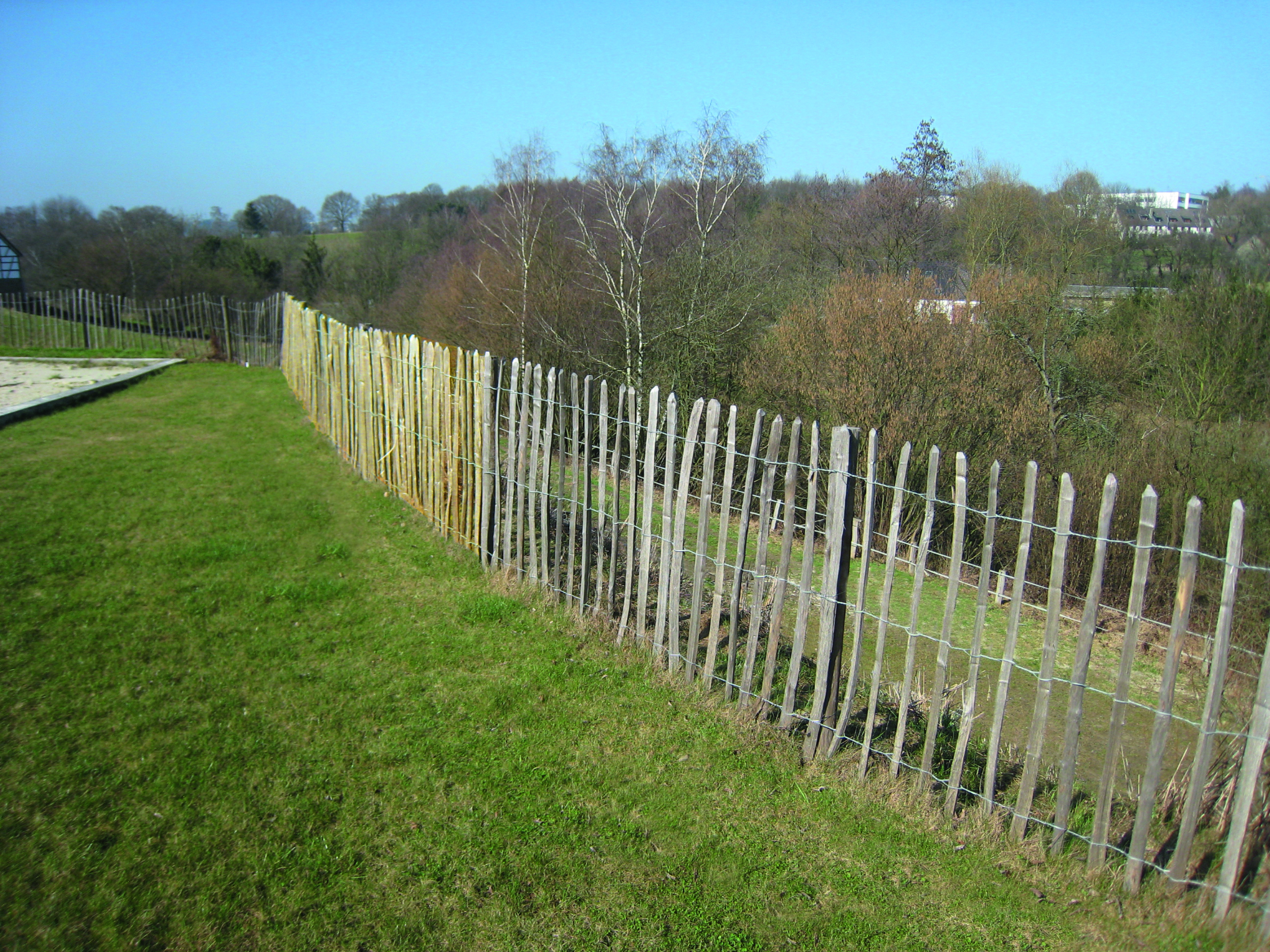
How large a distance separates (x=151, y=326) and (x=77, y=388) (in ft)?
29.2

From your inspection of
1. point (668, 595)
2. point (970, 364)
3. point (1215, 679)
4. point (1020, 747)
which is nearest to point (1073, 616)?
point (970, 364)

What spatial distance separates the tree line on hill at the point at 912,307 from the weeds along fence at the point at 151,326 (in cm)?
421

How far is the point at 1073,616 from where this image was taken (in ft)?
28.8

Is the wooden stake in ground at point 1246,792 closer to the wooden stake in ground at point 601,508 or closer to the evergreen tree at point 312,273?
the wooden stake in ground at point 601,508

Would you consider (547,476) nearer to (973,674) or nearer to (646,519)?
(646,519)

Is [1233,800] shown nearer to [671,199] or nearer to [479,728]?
[479,728]

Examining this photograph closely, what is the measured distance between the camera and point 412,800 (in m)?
3.64

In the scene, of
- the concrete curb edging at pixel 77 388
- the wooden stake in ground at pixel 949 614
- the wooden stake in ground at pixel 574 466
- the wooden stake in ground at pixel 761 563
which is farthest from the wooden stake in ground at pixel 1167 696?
the concrete curb edging at pixel 77 388

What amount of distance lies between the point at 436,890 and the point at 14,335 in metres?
23.9

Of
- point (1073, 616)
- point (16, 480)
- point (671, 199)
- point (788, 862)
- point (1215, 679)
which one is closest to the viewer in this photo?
point (1215, 679)

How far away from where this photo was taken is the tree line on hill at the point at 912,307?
428 inches

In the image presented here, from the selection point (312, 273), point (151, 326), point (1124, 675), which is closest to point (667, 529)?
point (1124, 675)

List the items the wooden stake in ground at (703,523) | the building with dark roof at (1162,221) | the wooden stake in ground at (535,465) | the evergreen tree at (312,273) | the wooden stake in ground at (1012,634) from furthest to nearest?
the evergreen tree at (312,273) → the building with dark roof at (1162,221) → the wooden stake in ground at (535,465) → the wooden stake in ground at (703,523) → the wooden stake in ground at (1012,634)

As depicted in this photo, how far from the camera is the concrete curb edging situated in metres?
11.0
